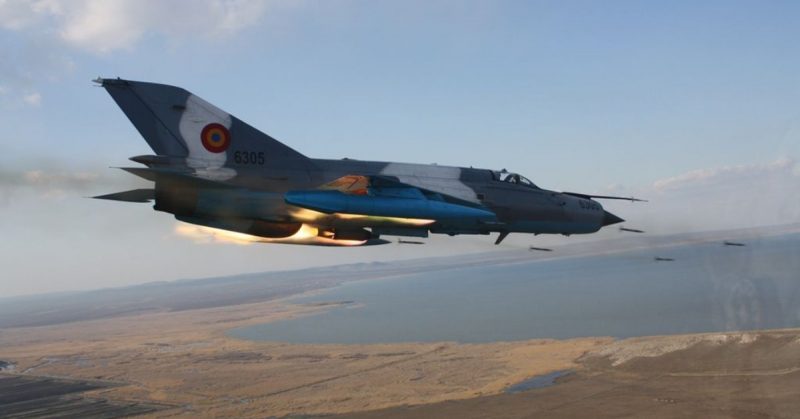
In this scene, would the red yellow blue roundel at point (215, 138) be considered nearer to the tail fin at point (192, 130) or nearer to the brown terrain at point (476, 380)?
the tail fin at point (192, 130)

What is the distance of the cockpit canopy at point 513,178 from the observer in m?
26.8

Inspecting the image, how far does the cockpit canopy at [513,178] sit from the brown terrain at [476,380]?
77.9 meters

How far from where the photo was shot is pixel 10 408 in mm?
128375

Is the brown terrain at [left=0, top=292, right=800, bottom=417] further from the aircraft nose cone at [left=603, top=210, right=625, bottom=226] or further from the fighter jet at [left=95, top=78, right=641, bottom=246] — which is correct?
the fighter jet at [left=95, top=78, right=641, bottom=246]

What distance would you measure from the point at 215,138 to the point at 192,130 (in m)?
0.84

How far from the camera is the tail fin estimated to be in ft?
76.6

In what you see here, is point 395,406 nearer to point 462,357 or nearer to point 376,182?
point 462,357

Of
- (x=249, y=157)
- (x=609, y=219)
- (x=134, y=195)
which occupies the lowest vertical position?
(x=609, y=219)

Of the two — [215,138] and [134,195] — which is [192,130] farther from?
[134,195]

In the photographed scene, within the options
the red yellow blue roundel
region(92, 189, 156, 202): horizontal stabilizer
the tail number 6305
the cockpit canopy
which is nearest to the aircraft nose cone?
the cockpit canopy

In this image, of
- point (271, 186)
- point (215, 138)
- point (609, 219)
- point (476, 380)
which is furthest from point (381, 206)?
point (476, 380)

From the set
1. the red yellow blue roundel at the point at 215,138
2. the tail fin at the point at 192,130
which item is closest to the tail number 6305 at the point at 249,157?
the tail fin at the point at 192,130

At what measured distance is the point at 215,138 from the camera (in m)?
24.0

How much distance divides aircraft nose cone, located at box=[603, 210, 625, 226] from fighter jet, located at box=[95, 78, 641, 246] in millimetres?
5599
